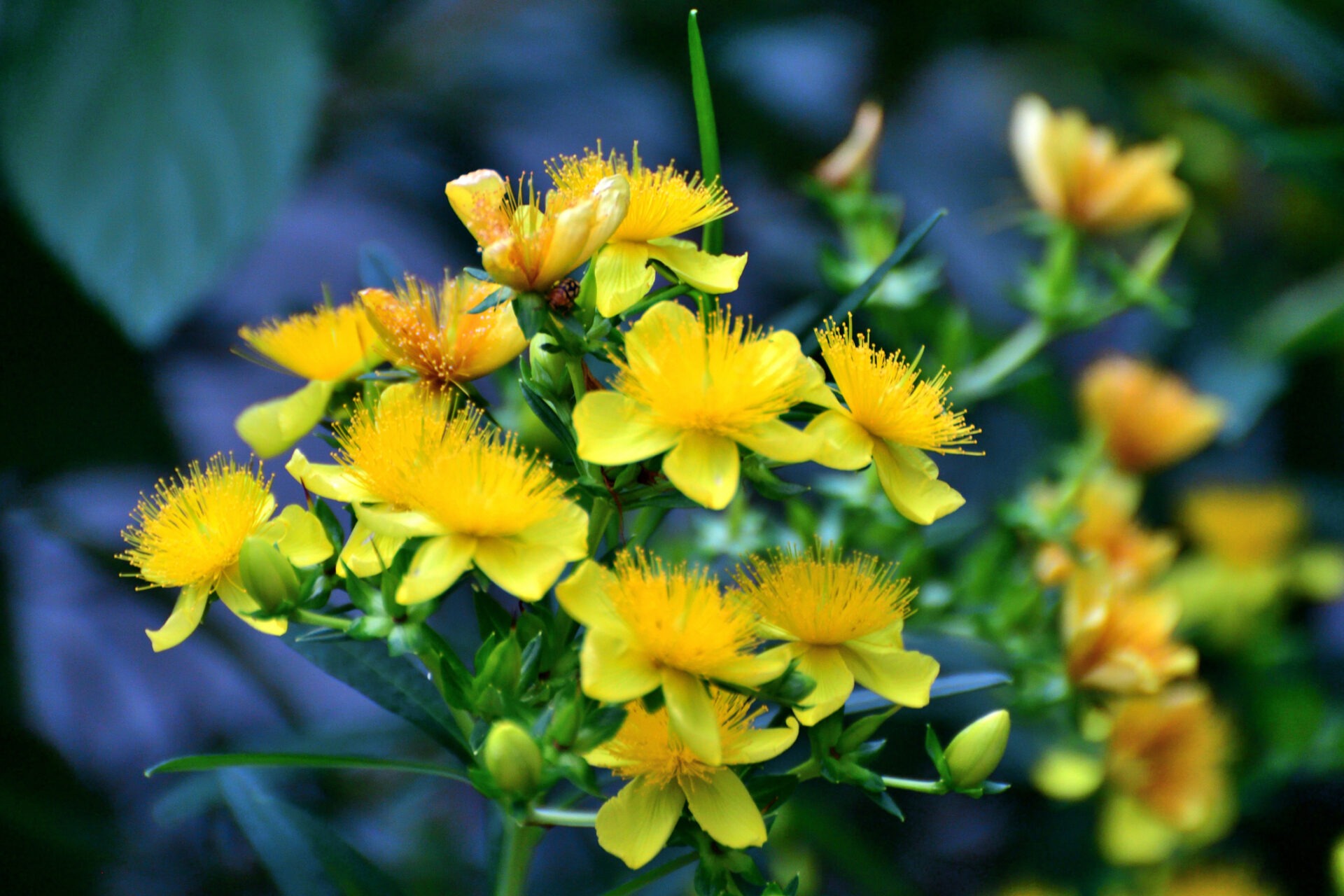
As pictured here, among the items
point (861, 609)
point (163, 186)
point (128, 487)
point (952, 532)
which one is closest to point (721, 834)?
point (861, 609)

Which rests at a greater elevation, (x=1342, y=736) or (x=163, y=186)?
(x=163, y=186)

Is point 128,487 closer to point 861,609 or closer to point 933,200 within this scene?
point 861,609

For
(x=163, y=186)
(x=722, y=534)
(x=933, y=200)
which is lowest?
(x=933, y=200)

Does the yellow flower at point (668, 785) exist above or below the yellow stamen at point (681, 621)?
below

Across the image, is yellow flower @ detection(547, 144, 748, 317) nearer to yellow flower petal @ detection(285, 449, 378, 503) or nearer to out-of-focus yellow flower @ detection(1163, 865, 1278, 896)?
yellow flower petal @ detection(285, 449, 378, 503)

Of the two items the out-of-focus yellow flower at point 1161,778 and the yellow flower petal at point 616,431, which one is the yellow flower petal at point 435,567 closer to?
the yellow flower petal at point 616,431

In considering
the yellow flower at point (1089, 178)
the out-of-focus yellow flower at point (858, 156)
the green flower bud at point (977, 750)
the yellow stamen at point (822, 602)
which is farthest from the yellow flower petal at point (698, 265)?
the yellow flower at point (1089, 178)

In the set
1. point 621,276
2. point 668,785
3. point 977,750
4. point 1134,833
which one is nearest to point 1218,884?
point 1134,833
